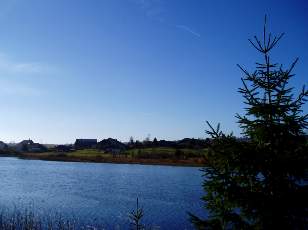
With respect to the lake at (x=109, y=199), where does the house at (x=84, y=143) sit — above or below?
above

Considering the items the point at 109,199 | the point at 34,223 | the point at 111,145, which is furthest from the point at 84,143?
the point at 34,223

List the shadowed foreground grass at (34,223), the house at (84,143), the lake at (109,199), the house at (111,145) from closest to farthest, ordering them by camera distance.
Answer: the shadowed foreground grass at (34,223)
the lake at (109,199)
the house at (111,145)
the house at (84,143)

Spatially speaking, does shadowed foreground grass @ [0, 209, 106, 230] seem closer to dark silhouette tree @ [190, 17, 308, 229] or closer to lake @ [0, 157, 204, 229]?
lake @ [0, 157, 204, 229]

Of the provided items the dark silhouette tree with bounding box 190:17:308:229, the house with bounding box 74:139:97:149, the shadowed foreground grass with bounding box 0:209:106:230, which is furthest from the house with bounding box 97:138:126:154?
the dark silhouette tree with bounding box 190:17:308:229

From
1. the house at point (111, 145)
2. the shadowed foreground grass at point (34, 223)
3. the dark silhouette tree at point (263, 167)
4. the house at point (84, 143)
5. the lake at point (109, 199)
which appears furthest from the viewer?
the house at point (84, 143)

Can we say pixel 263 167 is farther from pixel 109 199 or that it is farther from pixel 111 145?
pixel 111 145

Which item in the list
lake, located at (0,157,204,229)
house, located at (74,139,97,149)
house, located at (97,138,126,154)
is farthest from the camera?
house, located at (74,139,97,149)

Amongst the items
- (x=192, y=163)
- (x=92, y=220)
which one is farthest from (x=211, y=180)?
(x=192, y=163)

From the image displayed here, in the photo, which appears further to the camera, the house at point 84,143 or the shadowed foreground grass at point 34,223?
the house at point 84,143

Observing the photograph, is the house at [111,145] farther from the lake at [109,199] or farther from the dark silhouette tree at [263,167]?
the dark silhouette tree at [263,167]

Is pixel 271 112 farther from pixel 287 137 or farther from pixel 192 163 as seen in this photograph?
pixel 192 163

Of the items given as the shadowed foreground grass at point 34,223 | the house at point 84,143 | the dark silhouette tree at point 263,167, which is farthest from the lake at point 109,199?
the house at point 84,143

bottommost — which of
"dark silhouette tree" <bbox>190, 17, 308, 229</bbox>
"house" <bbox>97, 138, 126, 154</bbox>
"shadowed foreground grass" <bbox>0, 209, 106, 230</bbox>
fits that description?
"shadowed foreground grass" <bbox>0, 209, 106, 230</bbox>

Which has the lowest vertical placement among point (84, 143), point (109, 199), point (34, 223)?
point (34, 223)
